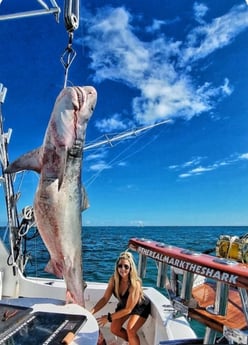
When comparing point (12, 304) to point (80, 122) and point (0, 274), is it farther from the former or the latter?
point (0, 274)

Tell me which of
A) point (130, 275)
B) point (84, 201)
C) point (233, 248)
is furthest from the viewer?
point (233, 248)

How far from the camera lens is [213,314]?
1.75 m

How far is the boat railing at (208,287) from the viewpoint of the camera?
4.94ft

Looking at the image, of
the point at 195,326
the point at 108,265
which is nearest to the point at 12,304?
the point at 195,326

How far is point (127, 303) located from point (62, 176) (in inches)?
72.8

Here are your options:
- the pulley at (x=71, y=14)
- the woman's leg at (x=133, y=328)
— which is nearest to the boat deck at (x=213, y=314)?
the woman's leg at (x=133, y=328)

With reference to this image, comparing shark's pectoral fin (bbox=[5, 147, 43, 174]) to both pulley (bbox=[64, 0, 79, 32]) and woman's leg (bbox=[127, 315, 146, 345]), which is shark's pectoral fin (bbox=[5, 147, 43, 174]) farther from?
woman's leg (bbox=[127, 315, 146, 345])

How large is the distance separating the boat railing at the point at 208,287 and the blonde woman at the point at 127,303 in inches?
45.6

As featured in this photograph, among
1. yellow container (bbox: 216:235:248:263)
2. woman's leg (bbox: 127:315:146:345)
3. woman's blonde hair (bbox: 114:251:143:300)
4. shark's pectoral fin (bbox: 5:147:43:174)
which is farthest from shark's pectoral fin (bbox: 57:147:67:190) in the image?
yellow container (bbox: 216:235:248:263)

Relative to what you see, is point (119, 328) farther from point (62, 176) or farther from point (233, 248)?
point (62, 176)

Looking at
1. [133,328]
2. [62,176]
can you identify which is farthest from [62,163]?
[133,328]

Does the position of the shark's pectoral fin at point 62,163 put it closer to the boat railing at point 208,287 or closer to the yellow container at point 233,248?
the boat railing at point 208,287

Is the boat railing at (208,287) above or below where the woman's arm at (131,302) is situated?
above

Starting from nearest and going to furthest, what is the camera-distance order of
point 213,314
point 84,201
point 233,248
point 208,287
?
point 213,314
point 208,287
point 84,201
point 233,248
